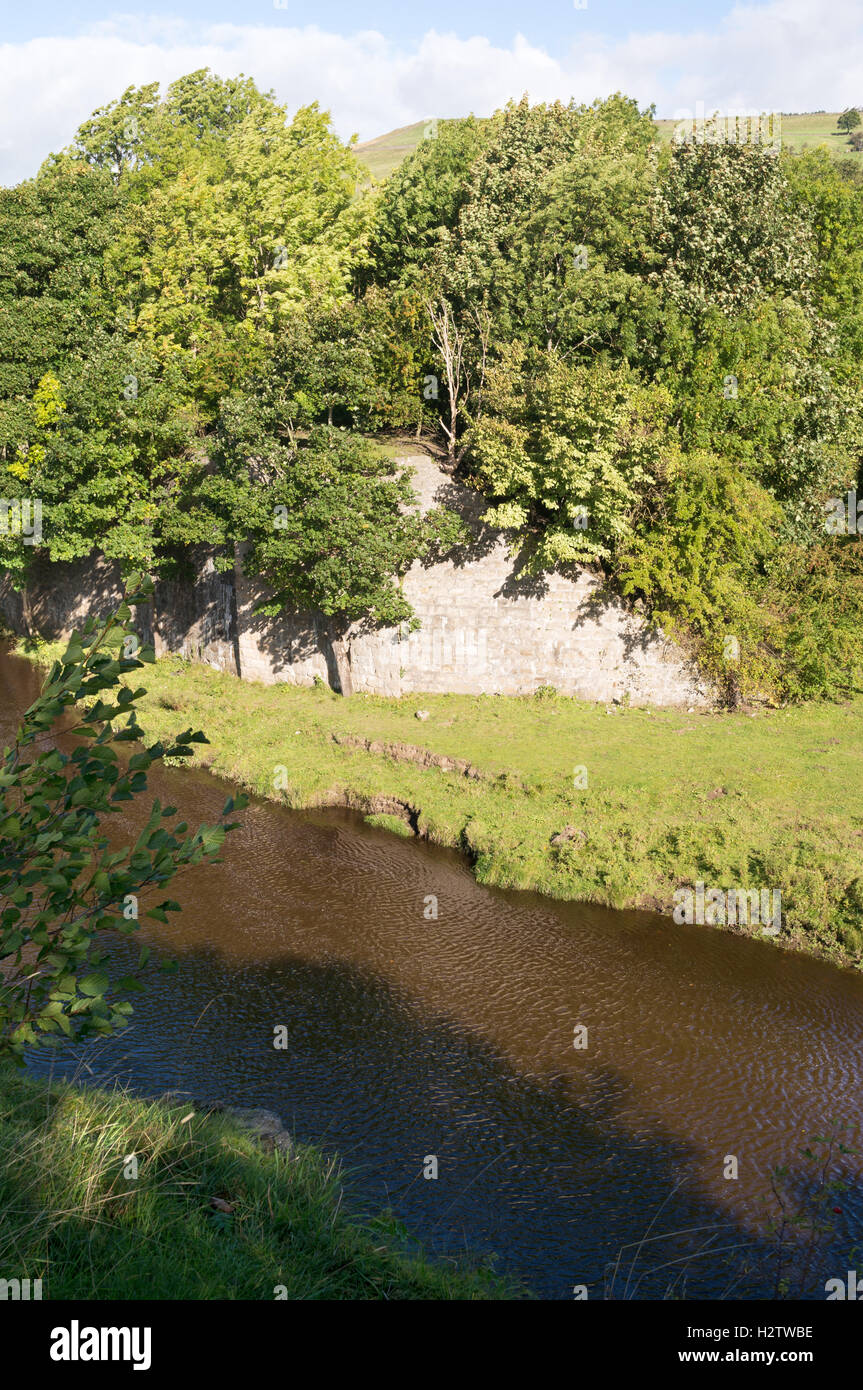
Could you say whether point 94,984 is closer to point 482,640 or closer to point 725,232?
point 482,640

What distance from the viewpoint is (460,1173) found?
14953 mm

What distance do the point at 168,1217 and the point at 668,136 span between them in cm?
10816

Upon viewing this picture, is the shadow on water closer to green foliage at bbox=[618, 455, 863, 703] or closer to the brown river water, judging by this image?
the brown river water

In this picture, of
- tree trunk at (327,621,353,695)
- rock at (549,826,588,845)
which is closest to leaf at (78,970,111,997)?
rock at (549,826,588,845)

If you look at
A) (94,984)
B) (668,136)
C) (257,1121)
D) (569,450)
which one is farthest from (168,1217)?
(668,136)

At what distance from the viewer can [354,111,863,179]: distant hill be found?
10012cm

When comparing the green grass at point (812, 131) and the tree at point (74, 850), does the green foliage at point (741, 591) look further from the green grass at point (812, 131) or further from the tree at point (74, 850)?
the green grass at point (812, 131)

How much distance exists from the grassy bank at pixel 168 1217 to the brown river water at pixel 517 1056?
122 inches

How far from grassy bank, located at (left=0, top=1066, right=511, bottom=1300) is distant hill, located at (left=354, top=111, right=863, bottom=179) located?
9424 cm

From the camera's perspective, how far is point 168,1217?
28.9 feet

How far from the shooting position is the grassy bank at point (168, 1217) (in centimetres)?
777

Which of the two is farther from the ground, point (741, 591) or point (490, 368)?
point (490, 368)

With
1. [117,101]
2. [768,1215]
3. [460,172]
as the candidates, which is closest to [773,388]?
[460,172]
